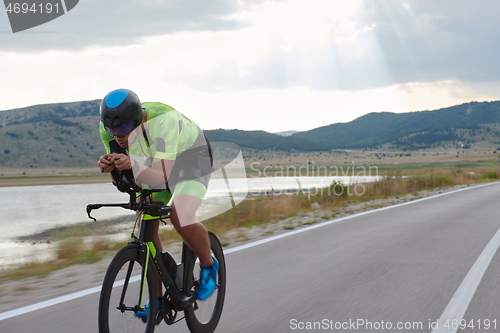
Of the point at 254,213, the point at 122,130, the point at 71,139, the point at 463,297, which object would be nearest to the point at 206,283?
the point at 122,130

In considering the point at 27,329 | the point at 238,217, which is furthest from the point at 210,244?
the point at 238,217

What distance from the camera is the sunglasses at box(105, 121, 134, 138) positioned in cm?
305

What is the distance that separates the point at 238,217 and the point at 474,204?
825 centimetres

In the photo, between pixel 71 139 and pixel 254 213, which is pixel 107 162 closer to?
pixel 254 213

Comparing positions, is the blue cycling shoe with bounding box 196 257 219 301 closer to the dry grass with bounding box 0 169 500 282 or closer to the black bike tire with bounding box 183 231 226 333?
the black bike tire with bounding box 183 231 226 333

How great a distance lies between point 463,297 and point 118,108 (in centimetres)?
404

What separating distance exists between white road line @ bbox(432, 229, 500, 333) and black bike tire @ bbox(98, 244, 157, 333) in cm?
239

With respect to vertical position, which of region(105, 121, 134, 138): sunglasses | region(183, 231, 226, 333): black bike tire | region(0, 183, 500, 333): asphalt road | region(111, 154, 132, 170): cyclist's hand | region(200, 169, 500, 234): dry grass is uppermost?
region(105, 121, 134, 138): sunglasses

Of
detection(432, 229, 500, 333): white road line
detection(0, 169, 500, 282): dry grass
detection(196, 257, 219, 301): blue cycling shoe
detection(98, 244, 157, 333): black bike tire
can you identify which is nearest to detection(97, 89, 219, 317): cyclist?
detection(196, 257, 219, 301): blue cycling shoe

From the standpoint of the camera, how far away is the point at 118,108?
2.96 metres

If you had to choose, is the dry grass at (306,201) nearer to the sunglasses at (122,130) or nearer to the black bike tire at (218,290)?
the black bike tire at (218,290)

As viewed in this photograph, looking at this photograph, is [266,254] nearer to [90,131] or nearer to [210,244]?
[210,244]

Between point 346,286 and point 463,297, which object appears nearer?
point 463,297

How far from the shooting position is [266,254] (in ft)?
23.7
